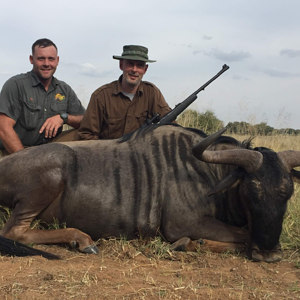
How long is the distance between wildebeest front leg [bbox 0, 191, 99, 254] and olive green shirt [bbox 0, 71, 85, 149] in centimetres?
201

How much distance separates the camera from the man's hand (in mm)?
5480

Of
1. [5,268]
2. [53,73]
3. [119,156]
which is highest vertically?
[53,73]

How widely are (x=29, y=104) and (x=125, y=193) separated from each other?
253 cm

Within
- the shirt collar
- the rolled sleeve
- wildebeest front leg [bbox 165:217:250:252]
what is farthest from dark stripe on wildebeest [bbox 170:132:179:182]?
the rolled sleeve

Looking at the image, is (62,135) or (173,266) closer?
(173,266)

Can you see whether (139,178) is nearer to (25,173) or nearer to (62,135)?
(25,173)

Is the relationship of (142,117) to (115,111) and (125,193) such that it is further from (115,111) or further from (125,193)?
(125,193)

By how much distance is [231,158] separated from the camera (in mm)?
3369

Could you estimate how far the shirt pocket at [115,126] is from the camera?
543 cm

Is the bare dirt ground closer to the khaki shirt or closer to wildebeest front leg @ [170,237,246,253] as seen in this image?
wildebeest front leg @ [170,237,246,253]

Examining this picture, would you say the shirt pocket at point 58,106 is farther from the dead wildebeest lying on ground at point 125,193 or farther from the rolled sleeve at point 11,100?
the dead wildebeest lying on ground at point 125,193

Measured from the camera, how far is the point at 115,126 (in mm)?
5473

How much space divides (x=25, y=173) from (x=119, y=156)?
926 millimetres

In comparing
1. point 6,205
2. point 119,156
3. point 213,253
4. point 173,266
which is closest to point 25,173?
point 6,205
